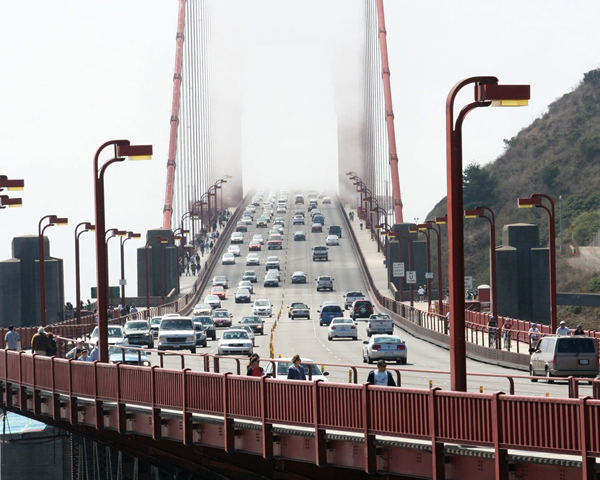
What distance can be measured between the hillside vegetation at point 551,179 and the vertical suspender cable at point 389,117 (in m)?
14.5

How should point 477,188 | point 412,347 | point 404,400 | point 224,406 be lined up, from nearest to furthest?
point 404,400 → point 224,406 → point 412,347 → point 477,188

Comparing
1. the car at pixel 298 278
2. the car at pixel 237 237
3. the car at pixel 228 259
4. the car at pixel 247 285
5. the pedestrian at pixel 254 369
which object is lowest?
the pedestrian at pixel 254 369

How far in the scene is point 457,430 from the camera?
20.2m

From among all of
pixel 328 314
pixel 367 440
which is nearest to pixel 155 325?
pixel 328 314

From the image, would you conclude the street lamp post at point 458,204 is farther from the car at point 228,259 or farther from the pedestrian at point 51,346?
the car at point 228,259

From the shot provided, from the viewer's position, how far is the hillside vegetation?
158625 millimetres

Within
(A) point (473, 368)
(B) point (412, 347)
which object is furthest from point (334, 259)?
(A) point (473, 368)

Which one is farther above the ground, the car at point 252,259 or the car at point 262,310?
the car at point 252,259

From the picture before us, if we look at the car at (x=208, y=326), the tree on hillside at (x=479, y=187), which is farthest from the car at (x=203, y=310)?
the tree on hillside at (x=479, y=187)

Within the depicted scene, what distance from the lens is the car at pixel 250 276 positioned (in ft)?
430

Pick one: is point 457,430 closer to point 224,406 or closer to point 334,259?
point 224,406

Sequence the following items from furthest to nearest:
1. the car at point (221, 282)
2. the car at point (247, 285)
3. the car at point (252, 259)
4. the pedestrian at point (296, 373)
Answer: the car at point (252, 259) → the car at point (221, 282) → the car at point (247, 285) → the pedestrian at point (296, 373)

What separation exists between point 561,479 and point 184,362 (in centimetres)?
1298

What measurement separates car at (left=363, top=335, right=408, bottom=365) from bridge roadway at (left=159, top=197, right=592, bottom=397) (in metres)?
0.46
